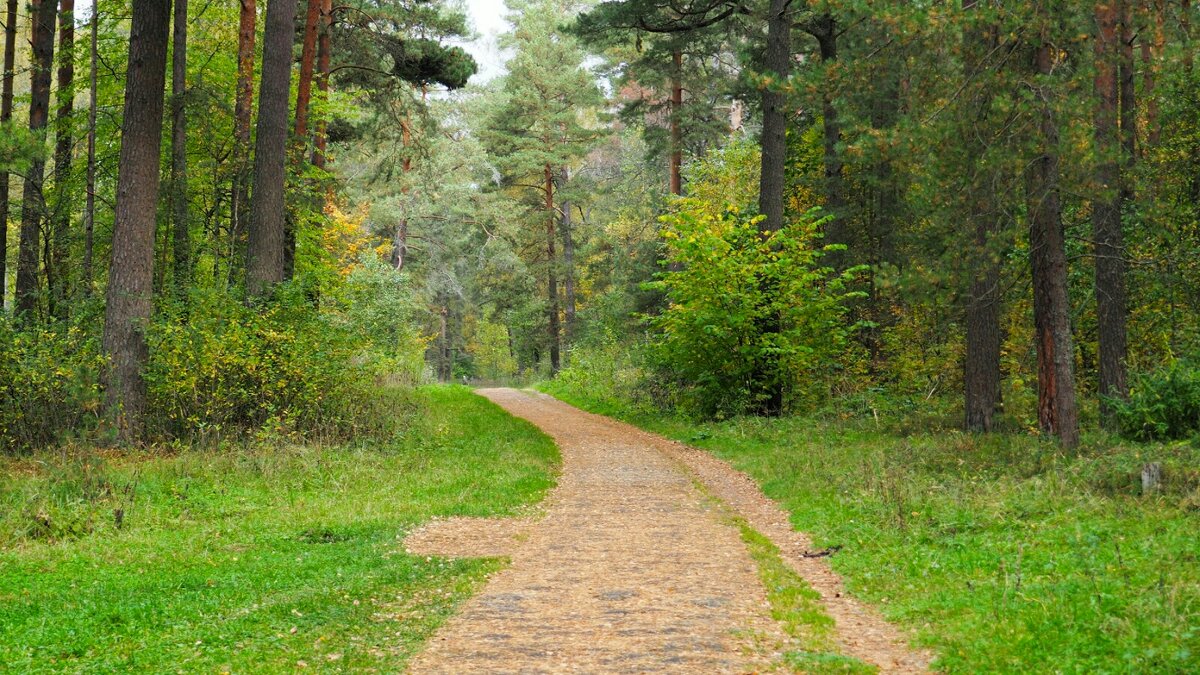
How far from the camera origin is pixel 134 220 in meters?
12.9

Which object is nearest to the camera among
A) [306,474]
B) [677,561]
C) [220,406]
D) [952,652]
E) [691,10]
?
[952,652]

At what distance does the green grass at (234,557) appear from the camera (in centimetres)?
543

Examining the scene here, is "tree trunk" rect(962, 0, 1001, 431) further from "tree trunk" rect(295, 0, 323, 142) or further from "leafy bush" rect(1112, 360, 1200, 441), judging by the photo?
"tree trunk" rect(295, 0, 323, 142)

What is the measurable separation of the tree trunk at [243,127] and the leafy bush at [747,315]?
8344 millimetres

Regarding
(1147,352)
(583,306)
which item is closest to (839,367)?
(1147,352)

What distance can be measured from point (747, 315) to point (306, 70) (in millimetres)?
10467

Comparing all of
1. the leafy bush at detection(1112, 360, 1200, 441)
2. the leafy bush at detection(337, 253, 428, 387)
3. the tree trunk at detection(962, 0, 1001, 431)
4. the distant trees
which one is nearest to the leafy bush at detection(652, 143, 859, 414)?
the tree trunk at detection(962, 0, 1001, 431)

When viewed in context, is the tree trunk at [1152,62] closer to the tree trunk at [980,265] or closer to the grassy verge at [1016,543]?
the tree trunk at [980,265]

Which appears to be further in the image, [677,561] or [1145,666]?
[677,561]

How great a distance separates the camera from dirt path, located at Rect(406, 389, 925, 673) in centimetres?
543

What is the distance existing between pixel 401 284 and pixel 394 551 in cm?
2505

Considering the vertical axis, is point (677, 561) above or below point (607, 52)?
below

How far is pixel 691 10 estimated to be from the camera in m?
19.0

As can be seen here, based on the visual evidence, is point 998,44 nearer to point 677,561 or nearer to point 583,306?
point 677,561
